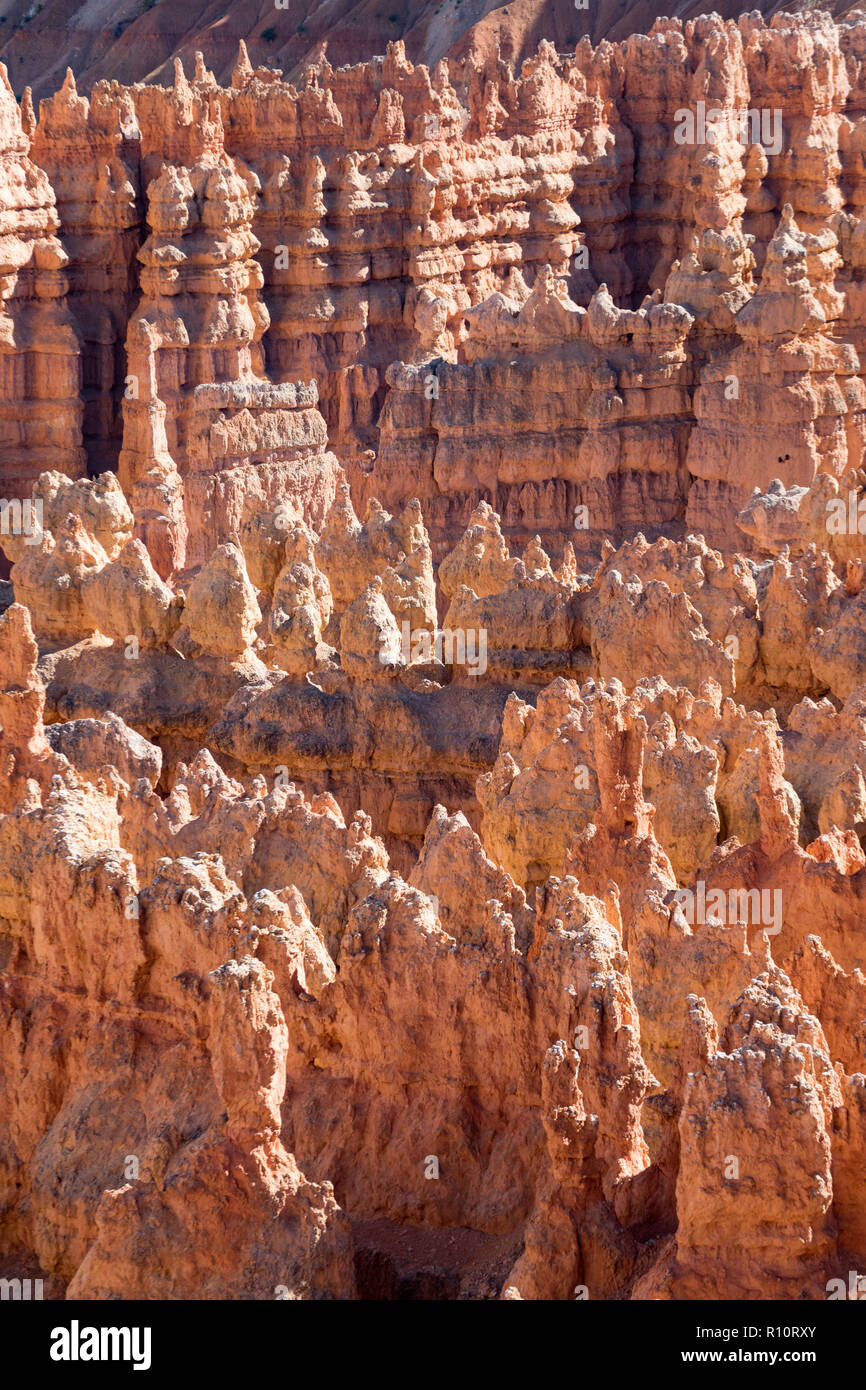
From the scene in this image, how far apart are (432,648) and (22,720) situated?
4194 mm

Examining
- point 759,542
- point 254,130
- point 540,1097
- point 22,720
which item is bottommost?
point 540,1097

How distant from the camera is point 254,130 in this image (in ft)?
108

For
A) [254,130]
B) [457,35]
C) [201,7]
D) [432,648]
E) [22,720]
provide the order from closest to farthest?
1. [22,720]
2. [432,648]
3. [254,130]
4. [457,35]
5. [201,7]

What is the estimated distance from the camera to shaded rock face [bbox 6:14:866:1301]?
744 cm

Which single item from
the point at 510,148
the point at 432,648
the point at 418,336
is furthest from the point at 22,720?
the point at 510,148

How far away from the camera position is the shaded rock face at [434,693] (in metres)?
7.44

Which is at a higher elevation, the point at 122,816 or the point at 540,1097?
the point at 122,816

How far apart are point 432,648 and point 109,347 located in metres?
16.9

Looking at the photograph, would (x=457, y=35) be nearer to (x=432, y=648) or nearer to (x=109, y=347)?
(x=109, y=347)

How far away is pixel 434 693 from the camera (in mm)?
15250

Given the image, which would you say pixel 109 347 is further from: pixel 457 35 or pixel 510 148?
pixel 457 35

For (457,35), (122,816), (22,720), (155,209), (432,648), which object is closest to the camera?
(122,816)

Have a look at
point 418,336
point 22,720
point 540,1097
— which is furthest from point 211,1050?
point 418,336

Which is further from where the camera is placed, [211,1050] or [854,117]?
[854,117]
